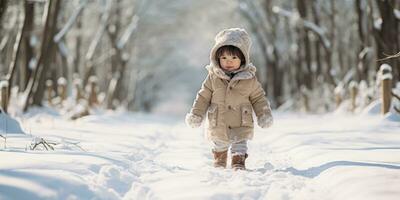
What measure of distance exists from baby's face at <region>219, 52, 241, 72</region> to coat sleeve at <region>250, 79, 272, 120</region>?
0.83 feet

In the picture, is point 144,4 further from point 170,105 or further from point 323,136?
point 170,105

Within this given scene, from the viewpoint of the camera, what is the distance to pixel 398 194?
9.72 feet

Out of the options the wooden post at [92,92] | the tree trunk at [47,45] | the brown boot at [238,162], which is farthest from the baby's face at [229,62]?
the wooden post at [92,92]

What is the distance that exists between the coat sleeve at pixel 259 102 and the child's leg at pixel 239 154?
355 mm

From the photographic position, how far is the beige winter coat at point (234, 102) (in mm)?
4777

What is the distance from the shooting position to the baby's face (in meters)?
4.83

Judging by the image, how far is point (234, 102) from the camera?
4.82 metres

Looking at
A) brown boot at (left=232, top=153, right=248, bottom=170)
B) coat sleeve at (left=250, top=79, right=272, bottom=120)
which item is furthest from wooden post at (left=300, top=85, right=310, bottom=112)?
brown boot at (left=232, top=153, right=248, bottom=170)

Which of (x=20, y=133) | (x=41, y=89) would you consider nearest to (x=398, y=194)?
(x=20, y=133)

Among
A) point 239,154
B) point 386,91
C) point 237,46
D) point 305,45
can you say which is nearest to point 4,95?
point 237,46

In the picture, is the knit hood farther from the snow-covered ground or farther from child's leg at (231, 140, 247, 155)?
the snow-covered ground

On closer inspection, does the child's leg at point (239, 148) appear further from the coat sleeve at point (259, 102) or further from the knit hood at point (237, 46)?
the knit hood at point (237, 46)

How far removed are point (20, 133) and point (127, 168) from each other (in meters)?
2.54

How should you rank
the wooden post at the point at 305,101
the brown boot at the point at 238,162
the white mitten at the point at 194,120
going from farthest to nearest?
the wooden post at the point at 305,101 < the white mitten at the point at 194,120 < the brown boot at the point at 238,162
